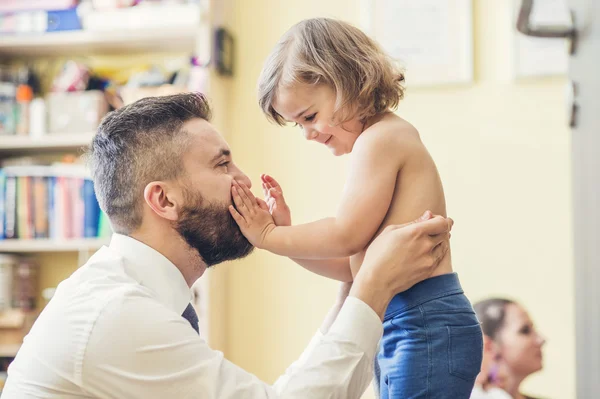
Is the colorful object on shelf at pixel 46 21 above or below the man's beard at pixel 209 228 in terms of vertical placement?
above

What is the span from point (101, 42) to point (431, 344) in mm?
2168

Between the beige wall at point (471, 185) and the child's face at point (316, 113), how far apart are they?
136 centimetres

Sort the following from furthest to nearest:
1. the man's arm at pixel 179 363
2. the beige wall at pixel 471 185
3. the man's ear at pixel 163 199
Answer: the beige wall at pixel 471 185 → the man's ear at pixel 163 199 → the man's arm at pixel 179 363

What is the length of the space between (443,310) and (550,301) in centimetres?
158

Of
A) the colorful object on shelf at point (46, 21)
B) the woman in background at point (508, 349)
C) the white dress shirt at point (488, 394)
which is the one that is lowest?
the white dress shirt at point (488, 394)

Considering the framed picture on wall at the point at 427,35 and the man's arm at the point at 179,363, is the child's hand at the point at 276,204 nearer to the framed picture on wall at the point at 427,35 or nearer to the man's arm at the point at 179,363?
the man's arm at the point at 179,363

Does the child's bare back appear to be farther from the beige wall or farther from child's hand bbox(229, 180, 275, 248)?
the beige wall

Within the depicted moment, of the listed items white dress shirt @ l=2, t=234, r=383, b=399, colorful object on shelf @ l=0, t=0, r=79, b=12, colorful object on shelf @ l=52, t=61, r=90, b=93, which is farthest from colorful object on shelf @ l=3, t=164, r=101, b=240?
white dress shirt @ l=2, t=234, r=383, b=399

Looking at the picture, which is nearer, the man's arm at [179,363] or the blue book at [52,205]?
the man's arm at [179,363]

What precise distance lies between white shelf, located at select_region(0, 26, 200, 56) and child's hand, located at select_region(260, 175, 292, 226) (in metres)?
1.46

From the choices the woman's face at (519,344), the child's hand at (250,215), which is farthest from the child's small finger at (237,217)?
the woman's face at (519,344)

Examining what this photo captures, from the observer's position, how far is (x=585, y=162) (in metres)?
1.16

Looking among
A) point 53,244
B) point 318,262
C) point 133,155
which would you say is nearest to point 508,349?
point 318,262

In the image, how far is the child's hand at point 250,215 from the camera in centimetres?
127
